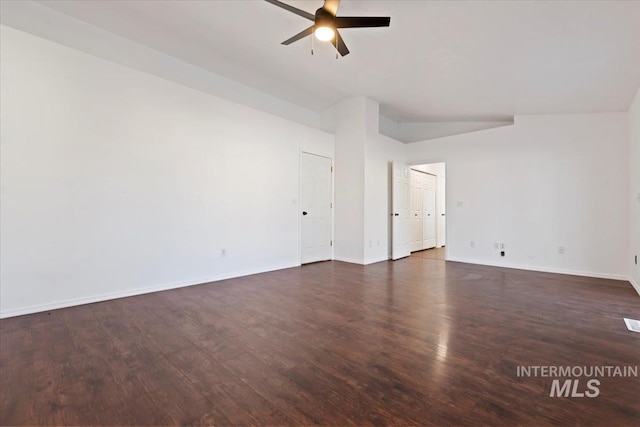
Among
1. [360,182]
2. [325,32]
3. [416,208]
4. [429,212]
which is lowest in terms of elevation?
[429,212]

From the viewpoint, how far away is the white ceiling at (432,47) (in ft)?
8.66

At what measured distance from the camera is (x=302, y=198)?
531 cm

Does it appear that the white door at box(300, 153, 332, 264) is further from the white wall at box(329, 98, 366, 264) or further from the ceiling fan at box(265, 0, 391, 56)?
the ceiling fan at box(265, 0, 391, 56)

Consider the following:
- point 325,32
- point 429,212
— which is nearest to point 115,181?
point 325,32

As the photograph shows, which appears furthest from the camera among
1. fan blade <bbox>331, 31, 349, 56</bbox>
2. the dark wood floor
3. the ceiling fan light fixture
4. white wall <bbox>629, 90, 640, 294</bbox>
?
white wall <bbox>629, 90, 640, 294</bbox>

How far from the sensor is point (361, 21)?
253cm

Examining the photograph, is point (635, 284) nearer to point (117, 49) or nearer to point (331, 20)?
point (331, 20)

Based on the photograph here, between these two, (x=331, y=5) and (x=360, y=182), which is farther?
(x=360, y=182)

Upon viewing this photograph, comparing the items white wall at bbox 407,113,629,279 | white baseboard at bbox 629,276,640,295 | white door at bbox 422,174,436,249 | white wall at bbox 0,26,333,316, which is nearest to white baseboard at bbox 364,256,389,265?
white wall at bbox 407,113,629,279

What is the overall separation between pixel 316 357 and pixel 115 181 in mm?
3089

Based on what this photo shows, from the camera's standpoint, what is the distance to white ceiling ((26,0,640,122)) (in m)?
2.64

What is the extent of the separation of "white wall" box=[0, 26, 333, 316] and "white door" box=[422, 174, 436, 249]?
4806mm

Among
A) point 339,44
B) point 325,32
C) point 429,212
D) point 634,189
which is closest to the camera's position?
point 325,32

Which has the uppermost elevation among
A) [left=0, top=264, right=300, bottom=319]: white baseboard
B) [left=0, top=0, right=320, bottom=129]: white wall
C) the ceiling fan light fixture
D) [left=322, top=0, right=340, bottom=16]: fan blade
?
[left=0, top=0, right=320, bottom=129]: white wall
